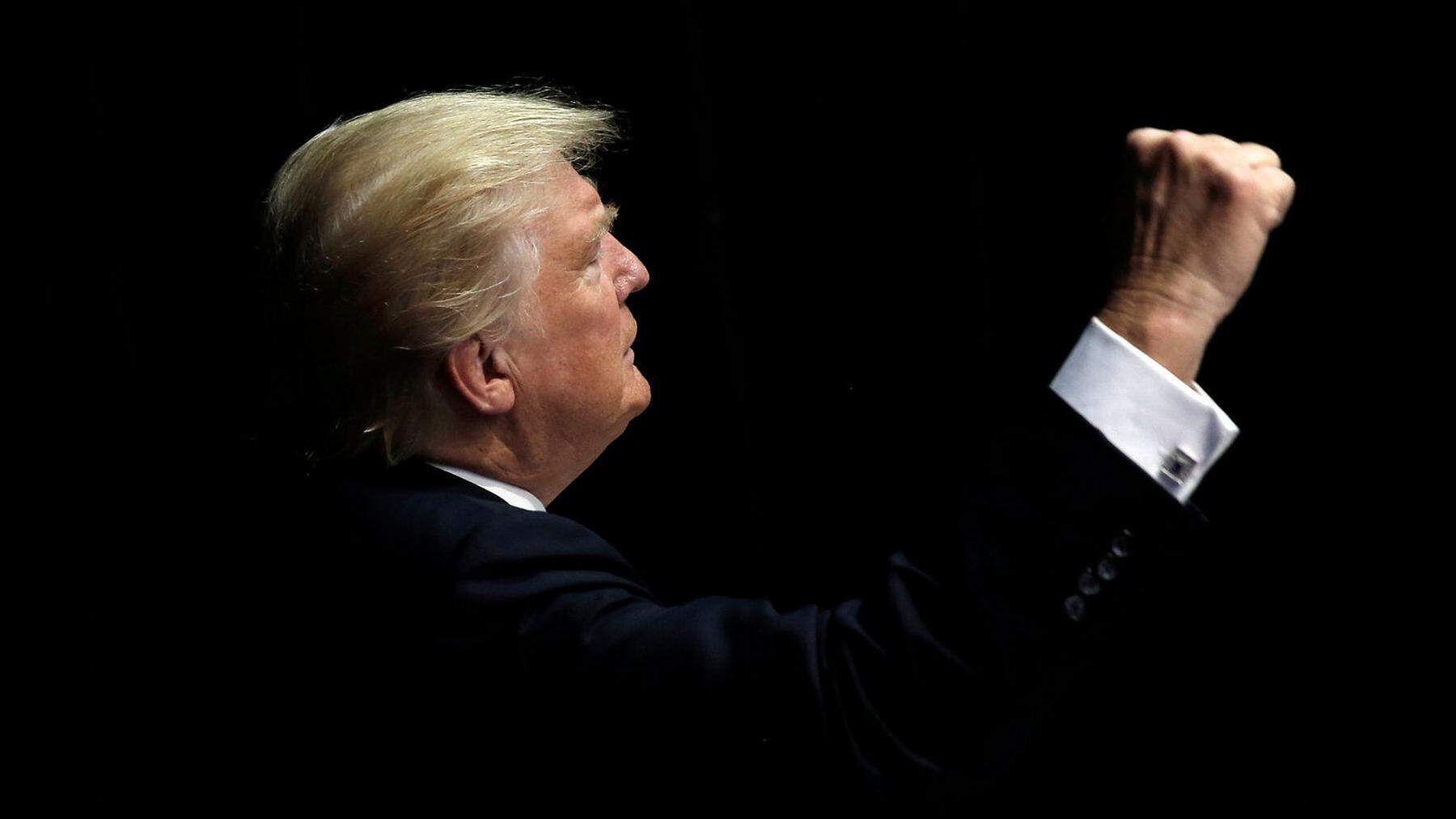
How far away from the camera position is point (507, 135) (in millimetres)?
1347

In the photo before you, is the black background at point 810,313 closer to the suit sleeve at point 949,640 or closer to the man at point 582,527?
the man at point 582,527

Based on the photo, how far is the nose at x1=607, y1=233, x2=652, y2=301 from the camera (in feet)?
4.72

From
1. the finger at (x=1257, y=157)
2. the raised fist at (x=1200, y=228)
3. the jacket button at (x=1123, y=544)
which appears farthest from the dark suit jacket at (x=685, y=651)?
the finger at (x=1257, y=157)

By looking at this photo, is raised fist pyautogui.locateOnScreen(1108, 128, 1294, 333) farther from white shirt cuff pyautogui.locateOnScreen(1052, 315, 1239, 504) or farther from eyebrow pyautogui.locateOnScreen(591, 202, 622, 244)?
eyebrow pyautogui.locateOnScreen(591, 202, 622, 244)

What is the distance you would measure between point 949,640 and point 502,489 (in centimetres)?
57

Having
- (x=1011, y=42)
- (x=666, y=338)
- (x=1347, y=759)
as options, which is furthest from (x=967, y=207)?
(x=1347, y=759)

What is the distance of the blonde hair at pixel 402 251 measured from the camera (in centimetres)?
128

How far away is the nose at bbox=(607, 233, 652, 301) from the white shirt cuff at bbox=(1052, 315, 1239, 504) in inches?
23.8

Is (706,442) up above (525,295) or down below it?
below

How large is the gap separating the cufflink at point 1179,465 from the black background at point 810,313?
516 mm

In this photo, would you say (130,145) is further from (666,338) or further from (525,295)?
(525,295)

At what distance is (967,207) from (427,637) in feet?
2.74

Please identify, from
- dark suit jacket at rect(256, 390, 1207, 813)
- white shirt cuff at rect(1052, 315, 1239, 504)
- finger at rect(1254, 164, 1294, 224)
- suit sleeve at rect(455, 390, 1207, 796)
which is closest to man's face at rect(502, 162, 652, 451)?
dark suit jacket at rect(256, 390, 1207, 813)

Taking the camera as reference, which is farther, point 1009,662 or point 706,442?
point 706,442
